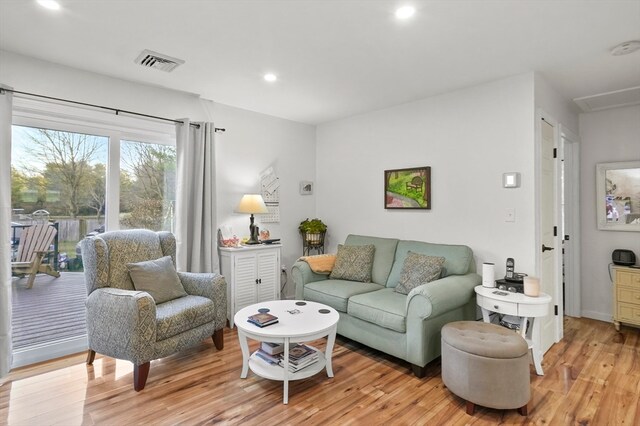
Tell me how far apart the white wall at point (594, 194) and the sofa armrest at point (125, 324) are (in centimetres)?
466

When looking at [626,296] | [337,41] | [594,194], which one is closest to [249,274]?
[337,41]

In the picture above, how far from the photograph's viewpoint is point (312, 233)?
4480 mm

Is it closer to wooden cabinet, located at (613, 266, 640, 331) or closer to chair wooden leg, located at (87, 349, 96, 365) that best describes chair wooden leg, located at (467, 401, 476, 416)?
wooden cabinet, located at (613, 266, 640, 331)

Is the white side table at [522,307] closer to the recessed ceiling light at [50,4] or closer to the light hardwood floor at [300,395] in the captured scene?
the light hardwood floor at [300,395]

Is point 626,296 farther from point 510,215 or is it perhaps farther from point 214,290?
point 214,290

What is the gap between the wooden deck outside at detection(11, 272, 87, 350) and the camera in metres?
2.80

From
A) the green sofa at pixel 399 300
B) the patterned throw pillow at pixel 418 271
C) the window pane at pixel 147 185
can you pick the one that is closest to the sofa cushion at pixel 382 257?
the green sofa at pixel 399 300

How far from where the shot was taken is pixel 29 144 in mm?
2844

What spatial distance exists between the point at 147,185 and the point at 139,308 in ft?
5.24

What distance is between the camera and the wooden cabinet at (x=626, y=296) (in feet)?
11.3

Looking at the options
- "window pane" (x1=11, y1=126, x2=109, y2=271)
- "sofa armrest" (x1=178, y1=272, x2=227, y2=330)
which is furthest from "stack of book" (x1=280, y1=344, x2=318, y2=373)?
"window pane" (x1=11, y1=126, x2=109, y2=271)

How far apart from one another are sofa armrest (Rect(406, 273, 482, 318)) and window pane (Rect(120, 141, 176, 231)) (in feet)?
8.70

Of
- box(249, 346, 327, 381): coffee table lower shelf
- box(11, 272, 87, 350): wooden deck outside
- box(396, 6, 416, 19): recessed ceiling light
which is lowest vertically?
box(249, 346, 327, 381): coffee table lower shelf

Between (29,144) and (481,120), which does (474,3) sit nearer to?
(481,120)
